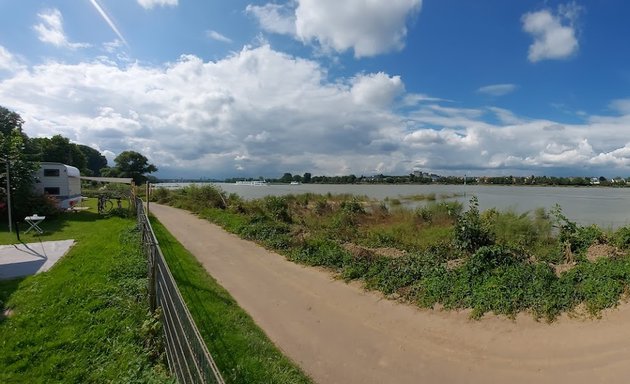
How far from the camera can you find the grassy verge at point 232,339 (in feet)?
15.1

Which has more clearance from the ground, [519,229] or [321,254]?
[519,229]

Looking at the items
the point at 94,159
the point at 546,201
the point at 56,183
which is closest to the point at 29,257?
the point at 56,183

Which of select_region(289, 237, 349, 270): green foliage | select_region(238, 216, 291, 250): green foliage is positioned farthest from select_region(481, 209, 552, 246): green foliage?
select_region(238, 216, 291, 250): green foliage

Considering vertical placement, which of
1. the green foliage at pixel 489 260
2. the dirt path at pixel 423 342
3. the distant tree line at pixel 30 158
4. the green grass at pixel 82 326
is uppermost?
the distant tree line at pixel 30 158

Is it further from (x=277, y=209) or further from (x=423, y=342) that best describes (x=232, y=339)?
(x=277, y=209)

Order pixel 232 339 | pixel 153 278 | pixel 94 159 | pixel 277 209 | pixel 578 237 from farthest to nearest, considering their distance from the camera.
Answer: pixel 94 159 → pixel 277 209 → pixel 578 237 → pixel 232 339 → pixel 153 278

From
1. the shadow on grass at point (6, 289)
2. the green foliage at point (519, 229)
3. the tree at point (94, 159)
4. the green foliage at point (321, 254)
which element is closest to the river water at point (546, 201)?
the green foliage at point (519, 229)

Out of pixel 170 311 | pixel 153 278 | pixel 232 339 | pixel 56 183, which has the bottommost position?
pixel 232 339

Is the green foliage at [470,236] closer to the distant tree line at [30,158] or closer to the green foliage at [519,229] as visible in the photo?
the green foliage at [519,229]

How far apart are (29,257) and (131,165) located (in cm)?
5827

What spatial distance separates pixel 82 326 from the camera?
17.3 ft

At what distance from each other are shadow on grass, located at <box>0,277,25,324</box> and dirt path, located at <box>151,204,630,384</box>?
13.2 ft

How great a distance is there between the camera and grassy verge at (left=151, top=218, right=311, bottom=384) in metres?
4.60

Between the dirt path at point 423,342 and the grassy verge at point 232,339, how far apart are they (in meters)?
0.32
